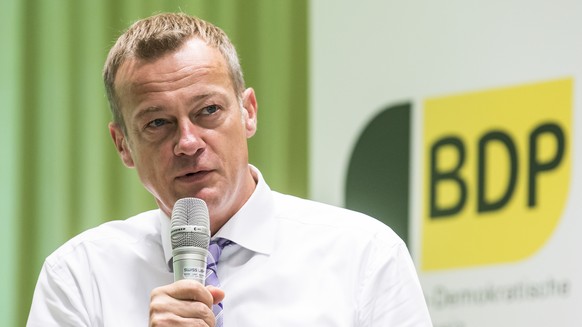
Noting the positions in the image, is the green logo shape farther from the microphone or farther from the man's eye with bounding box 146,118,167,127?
the microphone

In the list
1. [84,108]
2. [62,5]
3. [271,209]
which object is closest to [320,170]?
[84,108]

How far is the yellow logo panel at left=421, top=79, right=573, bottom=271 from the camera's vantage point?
3.07 metres

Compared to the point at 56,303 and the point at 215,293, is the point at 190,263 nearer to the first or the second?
the point at 215,293

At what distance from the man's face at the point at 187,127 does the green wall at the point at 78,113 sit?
6.00 ft

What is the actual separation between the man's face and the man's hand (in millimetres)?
351

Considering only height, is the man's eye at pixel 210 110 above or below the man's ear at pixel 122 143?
above

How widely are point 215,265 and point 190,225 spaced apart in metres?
0.34

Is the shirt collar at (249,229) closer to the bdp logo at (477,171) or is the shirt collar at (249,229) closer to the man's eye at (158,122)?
the man's eye at (158,122)

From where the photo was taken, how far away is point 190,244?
1.62 m

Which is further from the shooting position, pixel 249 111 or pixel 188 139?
pixel 249 111

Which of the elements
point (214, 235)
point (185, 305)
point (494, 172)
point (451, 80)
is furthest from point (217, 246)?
point (451, 80)

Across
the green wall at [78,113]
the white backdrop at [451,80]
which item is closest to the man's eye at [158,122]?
the white backdrop at [451,80]

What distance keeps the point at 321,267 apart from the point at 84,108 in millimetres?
2069

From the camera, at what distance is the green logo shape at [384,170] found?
136 inches
